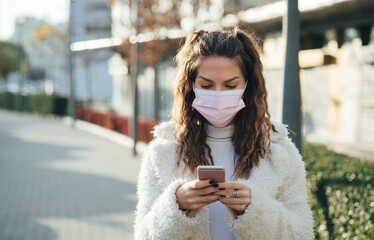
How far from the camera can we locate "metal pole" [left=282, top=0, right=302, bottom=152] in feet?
13.9

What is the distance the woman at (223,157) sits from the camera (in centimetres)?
191

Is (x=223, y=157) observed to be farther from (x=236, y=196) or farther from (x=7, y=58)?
(x=7, y=58)

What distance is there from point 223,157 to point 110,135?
16703mm

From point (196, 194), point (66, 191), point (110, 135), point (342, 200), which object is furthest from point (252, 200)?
point (110, 135)

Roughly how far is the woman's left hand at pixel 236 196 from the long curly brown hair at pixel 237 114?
0.22m

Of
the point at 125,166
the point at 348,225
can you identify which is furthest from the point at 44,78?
the point at 348,225

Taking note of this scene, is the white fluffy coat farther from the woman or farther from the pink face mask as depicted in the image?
the pink face mask

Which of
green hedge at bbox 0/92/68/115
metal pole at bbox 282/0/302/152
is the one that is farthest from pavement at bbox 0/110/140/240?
green hedge at bbox 0/92/68/115

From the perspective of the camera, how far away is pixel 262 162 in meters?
2.10

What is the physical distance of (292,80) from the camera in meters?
4.26

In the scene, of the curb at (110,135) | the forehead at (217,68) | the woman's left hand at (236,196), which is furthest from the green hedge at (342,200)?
the curb at (110,135)

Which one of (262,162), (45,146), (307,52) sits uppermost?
(307,52)

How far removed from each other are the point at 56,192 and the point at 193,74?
6.99m

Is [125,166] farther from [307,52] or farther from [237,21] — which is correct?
[307,52]
